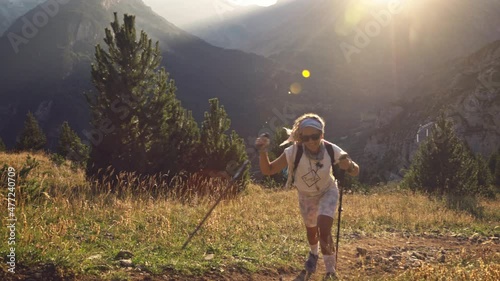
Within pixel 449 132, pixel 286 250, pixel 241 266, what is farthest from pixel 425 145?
pixel 241 266

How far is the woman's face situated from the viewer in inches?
189

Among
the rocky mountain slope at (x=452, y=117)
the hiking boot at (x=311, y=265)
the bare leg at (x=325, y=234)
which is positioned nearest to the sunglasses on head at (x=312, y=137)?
the bare leg at (x=325, y=234)

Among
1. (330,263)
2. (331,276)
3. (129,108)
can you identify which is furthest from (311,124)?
(129,108)

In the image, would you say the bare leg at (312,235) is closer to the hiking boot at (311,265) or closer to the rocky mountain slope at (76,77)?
the hiking boot at (311,265)

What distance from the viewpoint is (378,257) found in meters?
6.40

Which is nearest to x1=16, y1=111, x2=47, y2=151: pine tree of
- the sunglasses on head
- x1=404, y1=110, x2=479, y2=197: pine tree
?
x1=404, y1=110, x2=479, y2=197: pine tree

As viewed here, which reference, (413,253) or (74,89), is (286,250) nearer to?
(413,253)

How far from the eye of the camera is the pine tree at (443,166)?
1986cm

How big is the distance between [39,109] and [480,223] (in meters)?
161

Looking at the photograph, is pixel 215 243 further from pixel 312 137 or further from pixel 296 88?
pixel 296 88

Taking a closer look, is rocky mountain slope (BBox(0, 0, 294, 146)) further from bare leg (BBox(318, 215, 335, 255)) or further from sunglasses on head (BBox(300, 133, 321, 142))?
bare leg (BBox(318, 215, 335, 255))

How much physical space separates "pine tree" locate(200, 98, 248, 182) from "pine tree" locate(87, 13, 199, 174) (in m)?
1.47

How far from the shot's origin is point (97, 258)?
14.7 feet

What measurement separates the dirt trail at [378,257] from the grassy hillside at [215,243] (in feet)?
0.05
